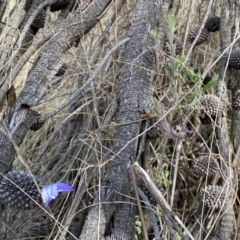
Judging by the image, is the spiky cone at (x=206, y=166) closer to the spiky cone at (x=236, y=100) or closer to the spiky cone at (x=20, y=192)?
the spiky cone at (x=236, y=100)

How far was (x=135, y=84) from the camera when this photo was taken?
1286 mm

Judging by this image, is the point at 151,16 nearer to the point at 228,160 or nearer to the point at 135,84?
the point at 135,84

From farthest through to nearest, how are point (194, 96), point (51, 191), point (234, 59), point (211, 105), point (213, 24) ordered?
point (213, 24) < point (234, 59) < point (211, 105) < point (194, 96) < point (51, 191)

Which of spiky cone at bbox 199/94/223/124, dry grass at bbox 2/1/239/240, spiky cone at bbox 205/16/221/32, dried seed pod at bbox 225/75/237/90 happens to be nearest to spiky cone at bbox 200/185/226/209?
dry grass at bbox 2/1/239/240

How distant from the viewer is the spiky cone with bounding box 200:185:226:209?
1287 millimetres

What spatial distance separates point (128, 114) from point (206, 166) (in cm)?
28

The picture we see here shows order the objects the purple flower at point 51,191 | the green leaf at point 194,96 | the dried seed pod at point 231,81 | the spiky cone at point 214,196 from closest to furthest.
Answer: the purple flower at point 51,191 → the green leaf at point 194,96 → the spiky cone at point 214,196 → the dried seed pod at point 231,81

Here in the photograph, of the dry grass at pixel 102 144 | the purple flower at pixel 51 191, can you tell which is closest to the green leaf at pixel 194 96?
the dry grass at pixel 102 144

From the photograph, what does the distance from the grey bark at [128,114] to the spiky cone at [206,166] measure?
236 mm

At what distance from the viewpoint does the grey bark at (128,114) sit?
1113 mm

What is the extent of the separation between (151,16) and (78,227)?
0.60 m

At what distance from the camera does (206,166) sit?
1.36m

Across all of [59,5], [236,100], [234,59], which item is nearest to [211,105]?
[236,100]

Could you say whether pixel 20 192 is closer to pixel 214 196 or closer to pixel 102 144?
pixel 102 144
